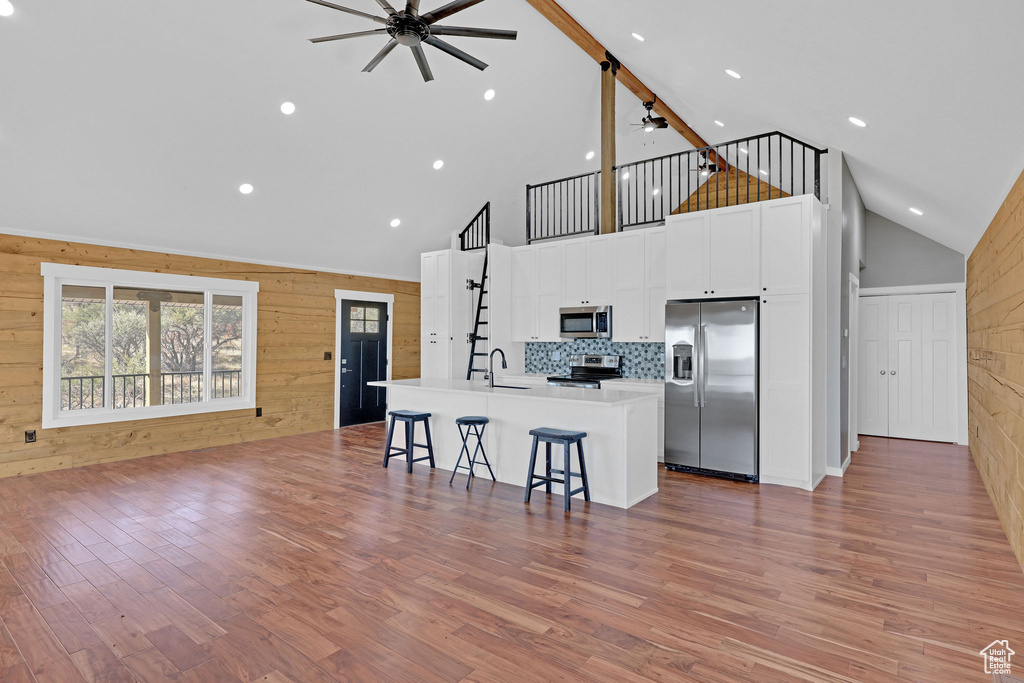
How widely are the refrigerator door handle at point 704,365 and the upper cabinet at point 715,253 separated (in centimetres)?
36

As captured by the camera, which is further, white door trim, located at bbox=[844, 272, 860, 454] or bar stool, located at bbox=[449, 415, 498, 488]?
white door trim, located at bbox=[844, 272, 860, 454]

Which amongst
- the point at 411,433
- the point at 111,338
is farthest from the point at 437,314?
the point at 111,338

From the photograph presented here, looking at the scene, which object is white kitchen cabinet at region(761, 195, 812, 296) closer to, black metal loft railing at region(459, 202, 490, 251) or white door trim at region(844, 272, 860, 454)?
white door trim at region(844, 272, 860, 454)

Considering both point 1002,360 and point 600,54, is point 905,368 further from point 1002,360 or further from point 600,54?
point 600,54

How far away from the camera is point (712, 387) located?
5.09 meters

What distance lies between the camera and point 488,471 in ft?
16.6

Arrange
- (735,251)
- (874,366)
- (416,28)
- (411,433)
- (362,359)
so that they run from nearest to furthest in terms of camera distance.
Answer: (416,28) < (735,251) < (411,433) < (874,366) < (362,359)

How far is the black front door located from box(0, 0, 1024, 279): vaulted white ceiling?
0.85m

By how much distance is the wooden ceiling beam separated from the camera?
5.60m

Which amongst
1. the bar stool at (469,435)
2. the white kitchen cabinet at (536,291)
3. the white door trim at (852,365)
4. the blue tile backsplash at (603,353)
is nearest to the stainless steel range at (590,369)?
the blue tile backsplash at (603,353)

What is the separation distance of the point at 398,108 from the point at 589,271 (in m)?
2.72

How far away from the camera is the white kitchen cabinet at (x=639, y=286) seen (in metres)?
5.90

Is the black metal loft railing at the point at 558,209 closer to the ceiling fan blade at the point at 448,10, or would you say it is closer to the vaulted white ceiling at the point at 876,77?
the vaulted white ceiling at the point at 876,77

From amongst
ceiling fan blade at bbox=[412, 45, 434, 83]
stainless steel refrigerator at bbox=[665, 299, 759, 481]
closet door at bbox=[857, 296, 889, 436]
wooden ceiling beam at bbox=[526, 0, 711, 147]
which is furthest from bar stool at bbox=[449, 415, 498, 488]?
closet door at bbox=[857, 296, 889, 436]
